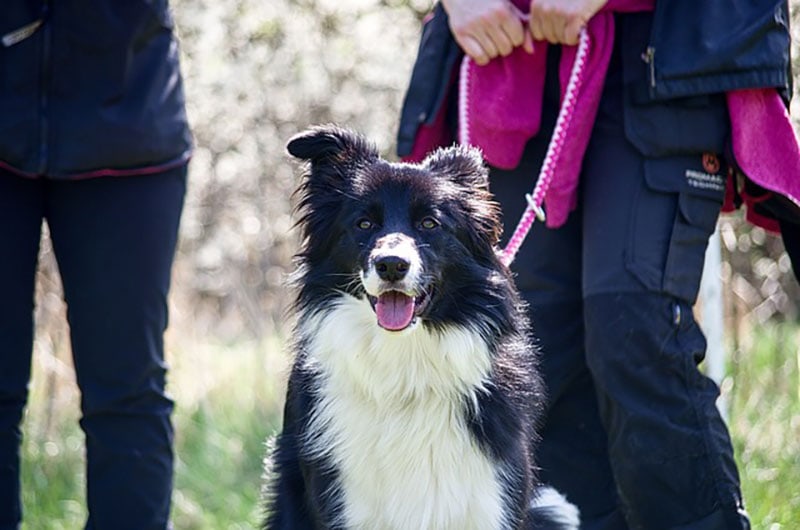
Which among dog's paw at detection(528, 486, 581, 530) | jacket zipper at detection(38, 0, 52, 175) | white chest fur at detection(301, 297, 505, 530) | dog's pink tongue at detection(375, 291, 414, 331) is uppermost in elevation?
jacket zipper at detection(38, 0, 52, 175)

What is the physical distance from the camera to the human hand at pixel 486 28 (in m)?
3.38

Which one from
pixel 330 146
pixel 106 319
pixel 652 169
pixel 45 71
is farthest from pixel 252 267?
pixel 652 169

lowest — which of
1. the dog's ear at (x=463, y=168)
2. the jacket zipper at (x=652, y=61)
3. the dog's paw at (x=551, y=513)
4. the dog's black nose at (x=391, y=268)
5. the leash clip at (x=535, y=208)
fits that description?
the dog's paw at (x=551, y=513)

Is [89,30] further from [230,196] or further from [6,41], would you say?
[230,196]

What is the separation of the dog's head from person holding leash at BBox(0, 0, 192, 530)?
22.3 inches

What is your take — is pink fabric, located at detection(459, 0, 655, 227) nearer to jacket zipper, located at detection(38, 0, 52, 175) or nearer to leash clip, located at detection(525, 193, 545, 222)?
leash clip, located at detection(525, 193, 545, 222)

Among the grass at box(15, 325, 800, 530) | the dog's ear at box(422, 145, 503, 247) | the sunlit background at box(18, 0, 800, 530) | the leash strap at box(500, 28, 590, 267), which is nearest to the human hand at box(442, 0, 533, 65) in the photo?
the leash strap at box(500, 28, 590, 267)

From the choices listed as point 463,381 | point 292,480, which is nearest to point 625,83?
point 463,381

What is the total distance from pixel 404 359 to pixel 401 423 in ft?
0.62

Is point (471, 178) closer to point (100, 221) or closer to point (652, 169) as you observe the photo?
point (652, 169)

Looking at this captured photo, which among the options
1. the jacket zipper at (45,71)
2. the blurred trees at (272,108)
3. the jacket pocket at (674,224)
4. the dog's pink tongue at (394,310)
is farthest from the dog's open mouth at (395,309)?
the blurred trees at (272,108)

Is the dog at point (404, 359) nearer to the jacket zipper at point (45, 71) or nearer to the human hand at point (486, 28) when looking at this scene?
the human hand at point (486, 28)

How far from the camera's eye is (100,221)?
352 centimetres

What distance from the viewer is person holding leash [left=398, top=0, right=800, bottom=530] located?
3.18 m
